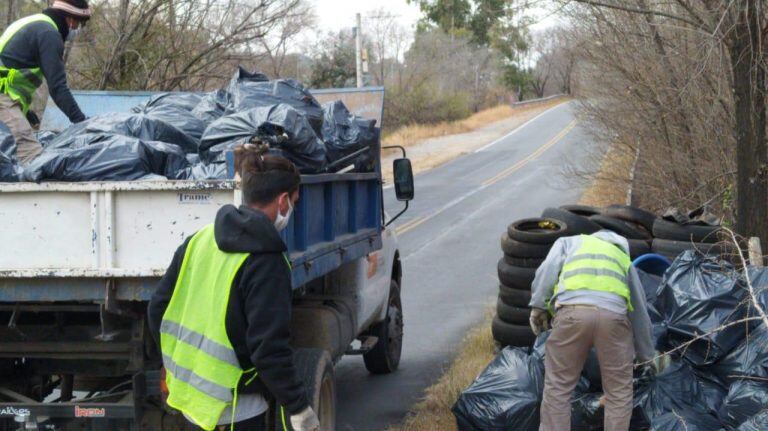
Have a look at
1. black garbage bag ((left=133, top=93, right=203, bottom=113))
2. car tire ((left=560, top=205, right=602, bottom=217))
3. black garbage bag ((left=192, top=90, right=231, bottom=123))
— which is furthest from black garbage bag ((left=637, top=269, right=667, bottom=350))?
black garbage bag ((left=133, top=93, right=203, bottom=113))

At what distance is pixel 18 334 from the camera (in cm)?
517

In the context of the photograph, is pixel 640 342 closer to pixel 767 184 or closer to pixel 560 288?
pixel 560 288

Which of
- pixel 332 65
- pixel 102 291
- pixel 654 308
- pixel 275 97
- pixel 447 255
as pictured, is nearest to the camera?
pixel 102 291

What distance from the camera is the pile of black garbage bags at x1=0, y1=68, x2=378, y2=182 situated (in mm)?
5141

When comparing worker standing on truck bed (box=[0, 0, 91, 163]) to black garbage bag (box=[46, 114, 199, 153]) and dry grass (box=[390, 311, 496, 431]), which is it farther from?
dry grass (box=[390, 311, 496, 431])

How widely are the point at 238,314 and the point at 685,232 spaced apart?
225 inches

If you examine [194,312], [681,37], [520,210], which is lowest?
[520,210]

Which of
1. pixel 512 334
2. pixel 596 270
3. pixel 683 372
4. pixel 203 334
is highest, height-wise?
pixel 203 334

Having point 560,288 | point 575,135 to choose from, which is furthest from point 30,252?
point 575,135

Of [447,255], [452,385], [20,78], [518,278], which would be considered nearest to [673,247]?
[518,278]

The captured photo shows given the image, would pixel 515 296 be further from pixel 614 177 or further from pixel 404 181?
pixel 614 177

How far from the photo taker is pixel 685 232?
27.4 feet

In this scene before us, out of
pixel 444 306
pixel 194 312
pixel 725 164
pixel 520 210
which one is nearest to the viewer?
pixel 194 312

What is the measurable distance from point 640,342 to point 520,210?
1718 centimetres
